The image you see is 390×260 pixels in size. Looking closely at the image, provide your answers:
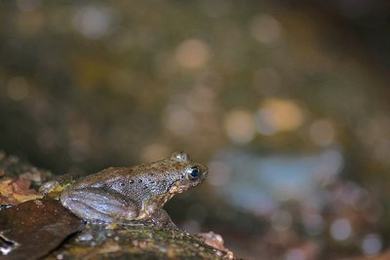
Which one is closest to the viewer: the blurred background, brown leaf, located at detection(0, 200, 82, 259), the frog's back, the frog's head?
brown leaf, located at detection(0, 200, 82, 259)

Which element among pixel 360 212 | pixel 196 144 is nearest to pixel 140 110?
pixel 196 144

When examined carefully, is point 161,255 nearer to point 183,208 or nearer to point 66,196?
point 66,196

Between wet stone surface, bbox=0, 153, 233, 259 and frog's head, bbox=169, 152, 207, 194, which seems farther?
frog's head, bbox=169, 152, 207, 194

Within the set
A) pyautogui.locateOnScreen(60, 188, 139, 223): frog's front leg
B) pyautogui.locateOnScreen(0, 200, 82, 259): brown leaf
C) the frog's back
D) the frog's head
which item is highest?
the frog's head

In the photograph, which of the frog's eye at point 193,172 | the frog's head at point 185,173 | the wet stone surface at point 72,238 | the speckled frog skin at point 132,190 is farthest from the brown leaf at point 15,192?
the frog's eye at point 193,172

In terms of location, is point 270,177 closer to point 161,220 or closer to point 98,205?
point 161,220

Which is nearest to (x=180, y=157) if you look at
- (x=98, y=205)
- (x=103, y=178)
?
(x=103, y=178)

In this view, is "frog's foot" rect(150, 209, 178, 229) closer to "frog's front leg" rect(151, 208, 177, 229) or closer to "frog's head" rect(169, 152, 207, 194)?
"frog's front leg" rect(151, 208, 177, 229)

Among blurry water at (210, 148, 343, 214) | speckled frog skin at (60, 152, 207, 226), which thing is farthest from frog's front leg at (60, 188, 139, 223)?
blurry water at (210, 148, 343, 214)

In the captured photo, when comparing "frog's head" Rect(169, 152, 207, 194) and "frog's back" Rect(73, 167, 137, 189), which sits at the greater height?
"frog's head" Rect(169, 152, 207, 194)
